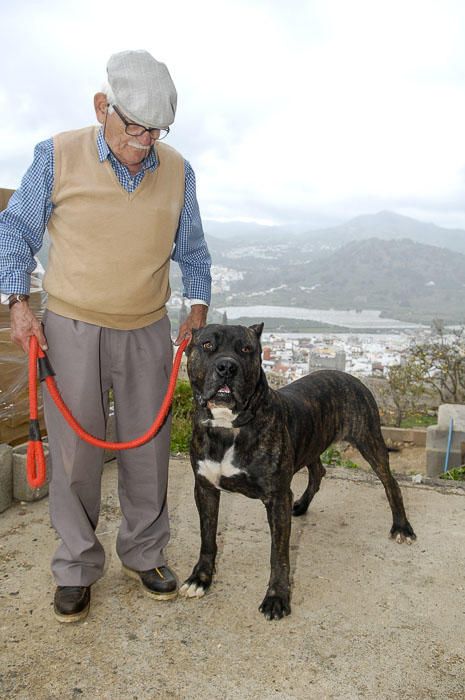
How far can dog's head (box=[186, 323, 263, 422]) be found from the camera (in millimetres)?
2713

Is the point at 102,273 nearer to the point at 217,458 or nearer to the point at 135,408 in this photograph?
the point at 135,408

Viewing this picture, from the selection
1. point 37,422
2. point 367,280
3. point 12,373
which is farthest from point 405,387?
point 367,280

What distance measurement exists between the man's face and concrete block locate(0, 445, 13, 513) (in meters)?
2.44

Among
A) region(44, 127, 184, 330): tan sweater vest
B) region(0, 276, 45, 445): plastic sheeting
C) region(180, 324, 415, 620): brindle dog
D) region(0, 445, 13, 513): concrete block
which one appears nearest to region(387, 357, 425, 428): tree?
region(0, 276, 45, 445): plastic sheeting

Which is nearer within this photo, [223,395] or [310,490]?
[223,395]

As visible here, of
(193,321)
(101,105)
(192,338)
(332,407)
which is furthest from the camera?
(332,407)

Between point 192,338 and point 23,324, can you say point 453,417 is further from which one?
point 23,324

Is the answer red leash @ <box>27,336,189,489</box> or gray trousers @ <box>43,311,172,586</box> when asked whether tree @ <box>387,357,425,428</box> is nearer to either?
gray trousers @ <box>43,311,172,586</box>

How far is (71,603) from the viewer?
2.87 meters

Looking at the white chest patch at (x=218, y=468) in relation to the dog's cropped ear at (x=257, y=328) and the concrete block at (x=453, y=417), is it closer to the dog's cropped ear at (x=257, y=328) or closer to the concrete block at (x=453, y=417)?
the dog's cropped ear at (x=257, y=328)

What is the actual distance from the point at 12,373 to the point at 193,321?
1832 millimetres

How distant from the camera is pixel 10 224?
267 cm

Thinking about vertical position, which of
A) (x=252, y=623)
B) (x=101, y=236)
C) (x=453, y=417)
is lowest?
(x=453, y=417)

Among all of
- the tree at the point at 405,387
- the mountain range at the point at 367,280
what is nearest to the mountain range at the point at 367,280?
the mountain range at the point at 367,280
